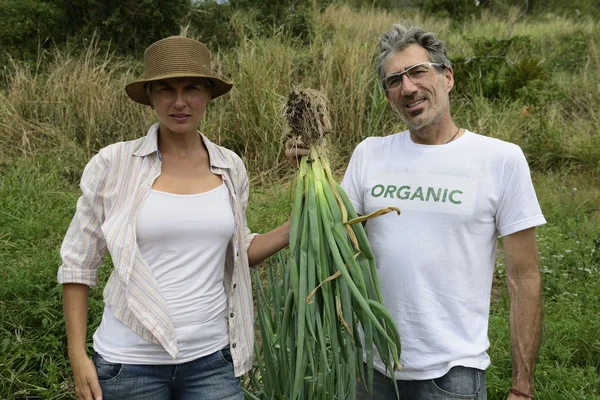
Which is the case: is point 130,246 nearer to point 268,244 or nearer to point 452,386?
point 268,244

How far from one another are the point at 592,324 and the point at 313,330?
7.31 feet

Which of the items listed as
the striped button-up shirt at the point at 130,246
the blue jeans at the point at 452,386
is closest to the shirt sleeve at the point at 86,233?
the striped button-up shirt at the point at 130,246

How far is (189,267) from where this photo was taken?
5.06 feet

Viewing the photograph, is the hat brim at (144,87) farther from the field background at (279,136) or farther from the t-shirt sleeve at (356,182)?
the field background at (279,136)

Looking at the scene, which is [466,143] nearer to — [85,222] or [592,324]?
[85,222]

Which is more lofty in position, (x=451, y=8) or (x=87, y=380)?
(x=451, y=8)

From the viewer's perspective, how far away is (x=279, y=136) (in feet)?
17.7

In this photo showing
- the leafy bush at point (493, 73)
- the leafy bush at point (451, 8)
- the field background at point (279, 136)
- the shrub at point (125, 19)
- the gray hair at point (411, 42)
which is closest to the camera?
the gray hair at point (411, 42)

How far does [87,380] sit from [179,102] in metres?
0.76

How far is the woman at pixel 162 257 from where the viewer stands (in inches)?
59.3

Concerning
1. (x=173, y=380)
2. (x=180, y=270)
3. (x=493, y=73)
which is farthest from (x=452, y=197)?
(x=493, y=73)

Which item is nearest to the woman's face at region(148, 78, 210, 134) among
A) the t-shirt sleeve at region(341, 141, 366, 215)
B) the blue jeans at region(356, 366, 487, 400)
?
the t-shirt sleeve at region(341, 141, 366, 215)

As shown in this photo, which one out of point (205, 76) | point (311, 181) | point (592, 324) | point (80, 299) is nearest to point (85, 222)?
point (80, 299)

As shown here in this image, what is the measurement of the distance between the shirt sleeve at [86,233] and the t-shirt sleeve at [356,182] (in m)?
0.66
